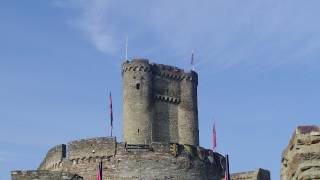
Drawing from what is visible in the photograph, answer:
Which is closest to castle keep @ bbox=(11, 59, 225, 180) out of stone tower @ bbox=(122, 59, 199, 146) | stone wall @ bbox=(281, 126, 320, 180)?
stone tower @ bbox=(122, 59, 199, 146)

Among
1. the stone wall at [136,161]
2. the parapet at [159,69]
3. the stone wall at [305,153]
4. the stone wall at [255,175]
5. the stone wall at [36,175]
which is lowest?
the stone wall at [305,153]

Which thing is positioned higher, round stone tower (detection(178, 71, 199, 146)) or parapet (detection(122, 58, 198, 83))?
parapet (detection(122, 58, 198, 83))

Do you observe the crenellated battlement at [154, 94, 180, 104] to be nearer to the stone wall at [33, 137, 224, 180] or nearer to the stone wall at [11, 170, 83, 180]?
the stone wall at [33, 137, 224, 180]

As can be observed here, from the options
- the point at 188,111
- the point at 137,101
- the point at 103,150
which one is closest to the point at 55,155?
the point at 103,150

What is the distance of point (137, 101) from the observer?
5628cm

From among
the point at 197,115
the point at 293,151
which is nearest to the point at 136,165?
the point at 293,151

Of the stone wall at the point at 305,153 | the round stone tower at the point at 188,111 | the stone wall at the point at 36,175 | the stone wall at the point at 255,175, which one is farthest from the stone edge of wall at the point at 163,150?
the round stone tower at the point at 188,111

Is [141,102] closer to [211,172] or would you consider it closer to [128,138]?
[128,138]

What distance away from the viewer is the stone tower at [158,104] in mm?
55406

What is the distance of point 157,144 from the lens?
28.7 meters

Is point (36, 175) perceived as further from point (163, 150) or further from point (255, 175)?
point (255, 175)

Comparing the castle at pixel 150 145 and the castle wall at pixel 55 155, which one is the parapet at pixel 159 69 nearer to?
the castle at pixel 150 145

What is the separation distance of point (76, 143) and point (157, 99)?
27.7 m

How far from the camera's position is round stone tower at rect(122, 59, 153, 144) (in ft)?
181
